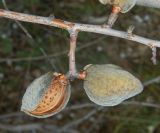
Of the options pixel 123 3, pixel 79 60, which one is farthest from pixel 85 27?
pixel 79 60

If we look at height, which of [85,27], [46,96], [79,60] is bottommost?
[79,60]

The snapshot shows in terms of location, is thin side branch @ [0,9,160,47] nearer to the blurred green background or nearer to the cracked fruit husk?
the cracked fruit husk

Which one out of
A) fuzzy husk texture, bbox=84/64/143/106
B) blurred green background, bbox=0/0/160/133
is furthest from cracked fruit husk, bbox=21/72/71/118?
blurred green background, bbox=0/0/160/133

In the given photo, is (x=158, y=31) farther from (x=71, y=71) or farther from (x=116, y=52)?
(x=71, y=71)

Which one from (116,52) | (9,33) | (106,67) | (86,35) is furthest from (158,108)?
(106,67)

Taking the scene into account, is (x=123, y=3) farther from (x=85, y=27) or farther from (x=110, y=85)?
(x=110, y=85)

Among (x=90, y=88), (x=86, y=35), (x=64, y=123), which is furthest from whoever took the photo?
(x=64, y=123)

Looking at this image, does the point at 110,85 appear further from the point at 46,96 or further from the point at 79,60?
the point at 79,60

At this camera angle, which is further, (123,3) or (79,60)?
(79,60)

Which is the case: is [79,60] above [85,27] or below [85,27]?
below
